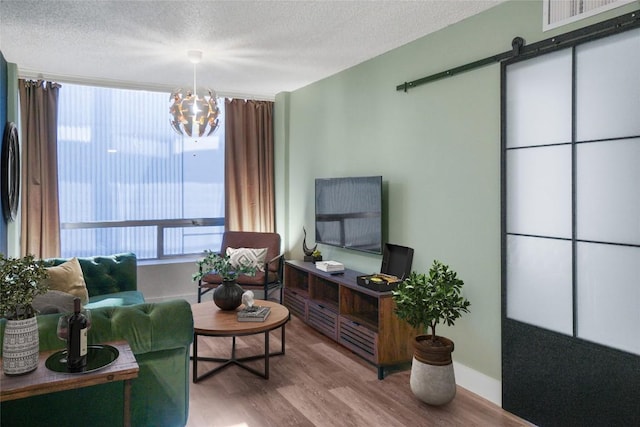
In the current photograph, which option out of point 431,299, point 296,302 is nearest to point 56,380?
point 431,299

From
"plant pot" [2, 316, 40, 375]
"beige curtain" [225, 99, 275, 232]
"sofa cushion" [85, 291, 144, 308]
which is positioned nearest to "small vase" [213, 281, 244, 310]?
"sofa cushion" [85, 291, 144, 308]

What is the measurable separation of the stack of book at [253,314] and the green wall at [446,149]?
3.83ft

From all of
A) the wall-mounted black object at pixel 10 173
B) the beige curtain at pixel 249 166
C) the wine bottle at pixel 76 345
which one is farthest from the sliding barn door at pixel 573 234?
the wall-mounted black object at pixel 10 173

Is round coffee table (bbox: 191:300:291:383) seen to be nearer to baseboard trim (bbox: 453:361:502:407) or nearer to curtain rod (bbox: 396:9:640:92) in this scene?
baseboard trim (bbox: 453:361:502:407)

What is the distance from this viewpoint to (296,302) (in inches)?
191

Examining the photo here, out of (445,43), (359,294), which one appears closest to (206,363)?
(359,294)

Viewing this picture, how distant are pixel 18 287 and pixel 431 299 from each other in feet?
7.18

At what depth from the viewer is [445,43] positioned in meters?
3.38

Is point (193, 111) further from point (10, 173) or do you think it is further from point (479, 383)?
point (479, 383)

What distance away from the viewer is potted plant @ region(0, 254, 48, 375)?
1.82 metres

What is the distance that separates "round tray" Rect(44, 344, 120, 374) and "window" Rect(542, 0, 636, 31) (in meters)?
2.80

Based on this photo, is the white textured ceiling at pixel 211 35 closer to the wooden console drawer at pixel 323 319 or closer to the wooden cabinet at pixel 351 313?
the wooden cabinet at pixel 351 313

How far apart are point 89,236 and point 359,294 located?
315cm

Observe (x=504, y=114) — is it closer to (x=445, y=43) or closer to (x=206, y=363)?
(x=445, y=43)
